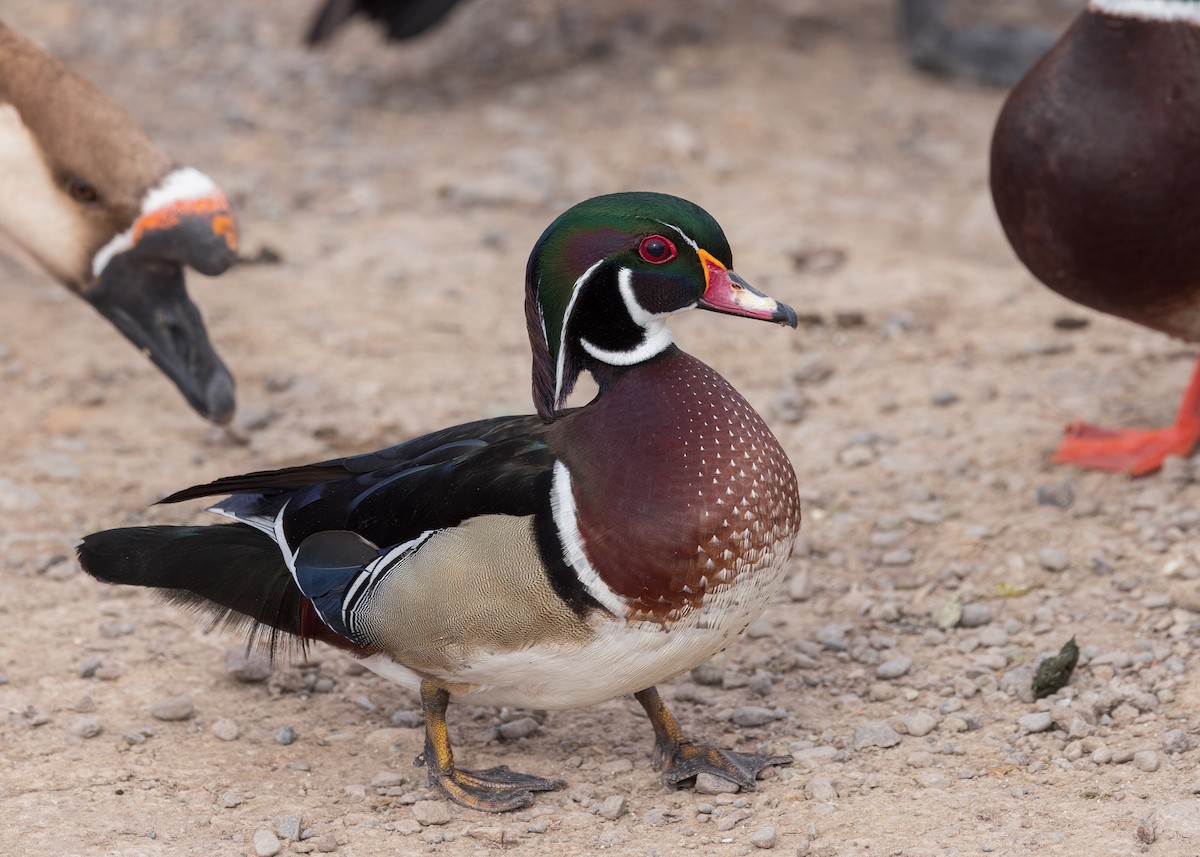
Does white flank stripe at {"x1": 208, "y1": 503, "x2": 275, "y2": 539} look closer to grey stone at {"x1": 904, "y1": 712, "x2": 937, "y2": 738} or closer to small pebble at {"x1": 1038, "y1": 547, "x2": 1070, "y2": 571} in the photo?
grey stone at {"x1": 904, "y1": 712, "x2": 937, "y2": 738}

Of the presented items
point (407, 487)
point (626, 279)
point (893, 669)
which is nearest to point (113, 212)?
point (407, 487)

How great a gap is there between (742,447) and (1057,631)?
112 centimetres

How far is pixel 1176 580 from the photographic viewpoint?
12.6 ft

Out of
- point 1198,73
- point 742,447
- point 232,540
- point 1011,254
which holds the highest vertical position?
point 1198,73

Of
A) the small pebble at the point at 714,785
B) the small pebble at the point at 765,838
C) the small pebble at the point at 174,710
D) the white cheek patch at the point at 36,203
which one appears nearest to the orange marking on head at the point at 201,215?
the white cheek patch at the point at 36,203

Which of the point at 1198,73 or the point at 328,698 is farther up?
the point at 1198,73

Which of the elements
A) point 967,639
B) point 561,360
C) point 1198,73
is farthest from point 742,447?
point 1198,73

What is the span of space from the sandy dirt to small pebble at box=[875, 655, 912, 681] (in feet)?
0.06

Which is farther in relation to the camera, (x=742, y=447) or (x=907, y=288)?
(x=907, y=288)

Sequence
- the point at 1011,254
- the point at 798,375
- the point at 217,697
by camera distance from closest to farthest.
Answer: the point at 217,697 → the point at 798,375 → the point at 1011,254

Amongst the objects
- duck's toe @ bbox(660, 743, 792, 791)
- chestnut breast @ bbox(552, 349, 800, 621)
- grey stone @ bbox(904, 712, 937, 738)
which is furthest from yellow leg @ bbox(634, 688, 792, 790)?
chestnut breast @ bbox(552, 349, 800, 621)

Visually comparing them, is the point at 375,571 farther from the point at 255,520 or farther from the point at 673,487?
the point at 673,487

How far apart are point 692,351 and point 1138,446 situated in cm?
156

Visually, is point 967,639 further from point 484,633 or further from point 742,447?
point 484,633
